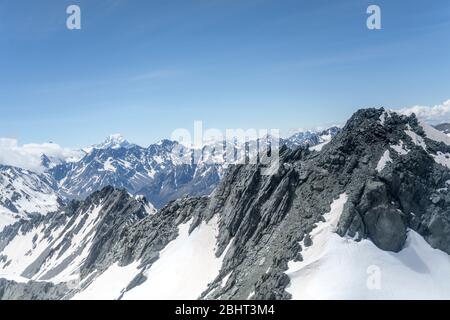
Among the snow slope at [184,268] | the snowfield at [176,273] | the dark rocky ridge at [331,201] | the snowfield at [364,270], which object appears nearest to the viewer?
the snowfield at [364,270]

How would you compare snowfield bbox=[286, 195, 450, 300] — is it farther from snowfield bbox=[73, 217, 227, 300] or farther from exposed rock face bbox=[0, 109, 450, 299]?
snowfield bbox=[73, 217, 227, 300]

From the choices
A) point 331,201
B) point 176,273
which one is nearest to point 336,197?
point 331,201

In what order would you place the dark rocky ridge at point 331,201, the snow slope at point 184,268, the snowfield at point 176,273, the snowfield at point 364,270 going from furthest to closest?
the snowfield at point 176,273, the snow slope at point 184,268, the dark rocky ridge at point 331,201, the snowfield at point 364,270

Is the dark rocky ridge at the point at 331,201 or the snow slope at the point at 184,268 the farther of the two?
the snow slope at the point at 184,268

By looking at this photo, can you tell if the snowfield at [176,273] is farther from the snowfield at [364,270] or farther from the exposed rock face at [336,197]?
the snowfield at [364,270]

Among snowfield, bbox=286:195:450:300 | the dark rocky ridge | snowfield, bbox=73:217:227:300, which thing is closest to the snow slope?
snowfield, bbox=73:217:227:300

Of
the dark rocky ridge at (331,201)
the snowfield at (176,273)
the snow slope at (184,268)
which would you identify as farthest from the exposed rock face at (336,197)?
the snow slope at (184,268)

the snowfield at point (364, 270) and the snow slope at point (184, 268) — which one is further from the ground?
the snowfield at point (364, 270)

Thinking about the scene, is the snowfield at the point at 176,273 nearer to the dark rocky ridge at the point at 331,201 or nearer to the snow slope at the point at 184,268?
the snow slope at the point at 184,268
